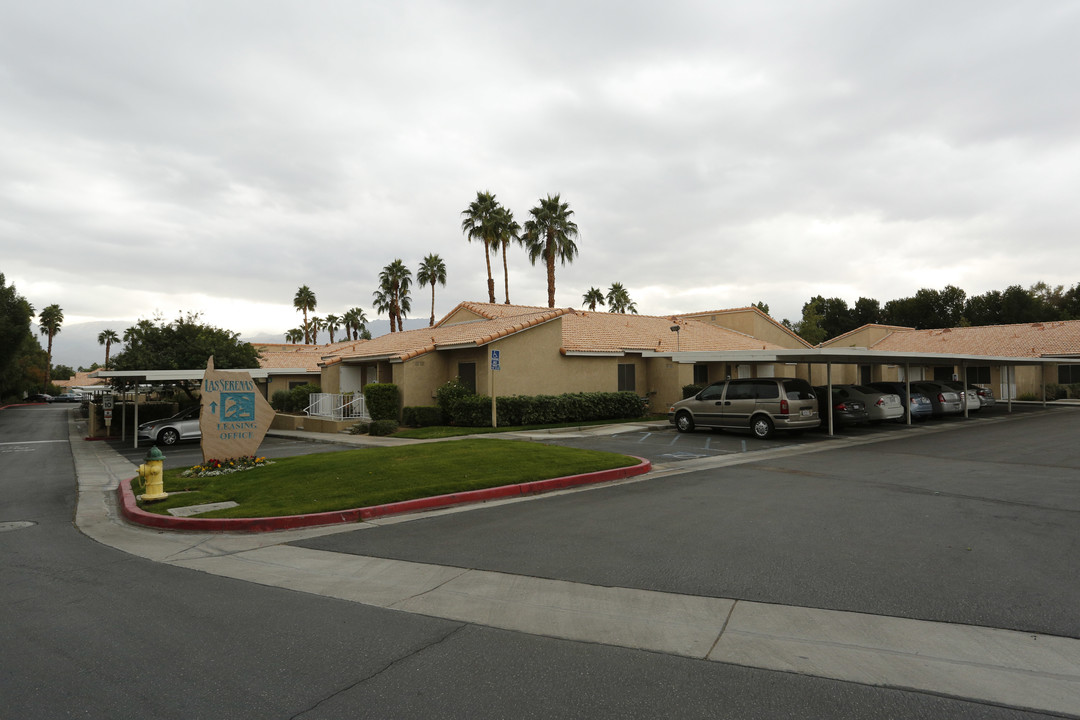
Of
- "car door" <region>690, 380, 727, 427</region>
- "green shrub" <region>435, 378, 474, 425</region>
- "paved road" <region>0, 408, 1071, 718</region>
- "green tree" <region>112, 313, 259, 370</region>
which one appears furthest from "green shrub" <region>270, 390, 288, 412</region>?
"paved road" <region>0, 408, 1071, 718</region>

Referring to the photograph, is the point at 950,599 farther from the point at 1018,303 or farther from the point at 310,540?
the point at 1018,303

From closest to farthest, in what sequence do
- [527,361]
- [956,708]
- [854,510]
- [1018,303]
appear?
1. [956,708]
2. [854,510]
3. [527,361]
4. [1018,303]

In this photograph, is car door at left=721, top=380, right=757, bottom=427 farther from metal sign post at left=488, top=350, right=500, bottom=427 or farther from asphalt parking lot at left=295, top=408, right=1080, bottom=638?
metal sign post at left=488, top=350, right=500, bottom=427

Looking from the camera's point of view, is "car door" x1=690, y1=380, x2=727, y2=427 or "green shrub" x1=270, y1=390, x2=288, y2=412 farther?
"green shrub" x1=270, y1=390, x2=288, y2=412

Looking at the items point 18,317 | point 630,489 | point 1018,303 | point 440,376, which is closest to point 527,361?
point 440,376

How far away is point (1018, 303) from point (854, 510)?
2896 inches

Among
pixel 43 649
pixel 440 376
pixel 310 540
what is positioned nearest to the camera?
pixel 43 649

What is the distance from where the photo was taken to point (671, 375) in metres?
26.4

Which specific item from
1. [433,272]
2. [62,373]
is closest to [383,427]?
[433,272]

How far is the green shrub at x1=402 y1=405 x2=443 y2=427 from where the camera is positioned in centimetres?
2294

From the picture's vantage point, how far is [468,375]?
2416cm

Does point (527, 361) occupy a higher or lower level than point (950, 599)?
higher

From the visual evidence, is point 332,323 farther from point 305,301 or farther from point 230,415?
point 230,415

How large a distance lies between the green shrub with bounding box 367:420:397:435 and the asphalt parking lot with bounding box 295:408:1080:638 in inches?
484
